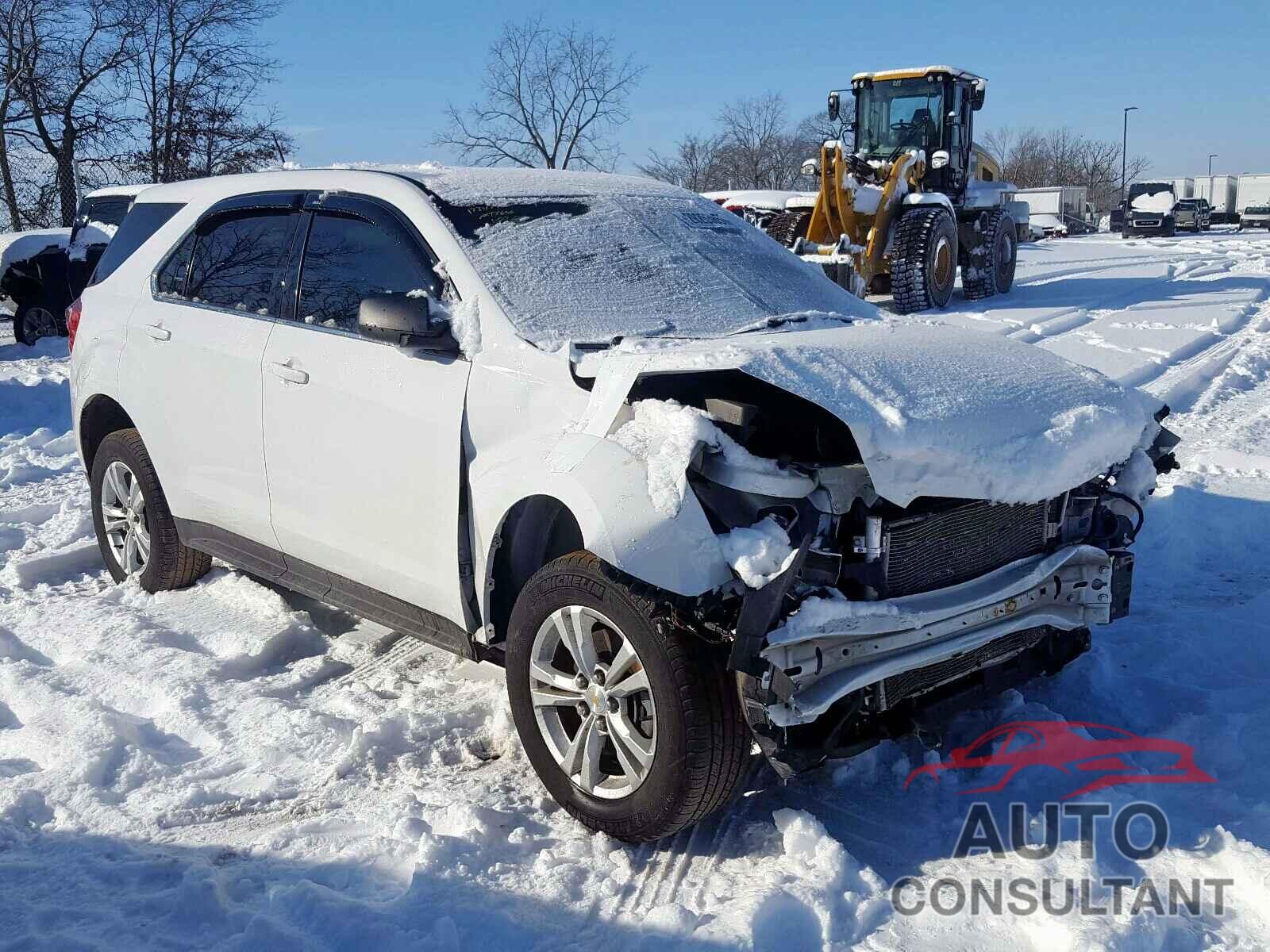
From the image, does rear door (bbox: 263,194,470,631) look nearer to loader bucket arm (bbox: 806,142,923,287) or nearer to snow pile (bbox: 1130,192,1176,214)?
loader bucket arm (bbox: 806,142,923,287)

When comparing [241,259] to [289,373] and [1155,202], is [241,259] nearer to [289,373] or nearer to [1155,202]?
[289,373]

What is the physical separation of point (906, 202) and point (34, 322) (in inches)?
453

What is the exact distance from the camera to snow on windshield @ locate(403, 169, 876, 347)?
3824 millimetres

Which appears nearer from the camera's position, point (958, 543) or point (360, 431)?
point (958, 543)

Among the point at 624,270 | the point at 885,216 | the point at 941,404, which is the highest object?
the point at 885,216

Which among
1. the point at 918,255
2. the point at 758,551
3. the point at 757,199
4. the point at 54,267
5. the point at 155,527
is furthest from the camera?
the point at 757,199

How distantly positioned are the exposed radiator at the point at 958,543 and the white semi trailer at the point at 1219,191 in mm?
63256

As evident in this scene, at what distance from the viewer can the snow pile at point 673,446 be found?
2.99 meters

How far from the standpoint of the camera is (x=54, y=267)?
14656mm

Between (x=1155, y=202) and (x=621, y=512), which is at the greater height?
(x=1155, y=202)

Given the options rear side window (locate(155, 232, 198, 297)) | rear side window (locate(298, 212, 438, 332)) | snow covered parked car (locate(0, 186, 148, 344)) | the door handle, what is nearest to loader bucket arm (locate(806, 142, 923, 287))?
snow covered parked car (locate(0, 186, 148, 344))

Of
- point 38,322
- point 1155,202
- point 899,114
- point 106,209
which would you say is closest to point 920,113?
point 899,114

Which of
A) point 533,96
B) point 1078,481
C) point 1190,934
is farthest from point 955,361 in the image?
point 533,96

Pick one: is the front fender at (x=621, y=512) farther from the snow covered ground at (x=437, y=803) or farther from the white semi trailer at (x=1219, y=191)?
the white semi trailer at (x=1219, y=191)
